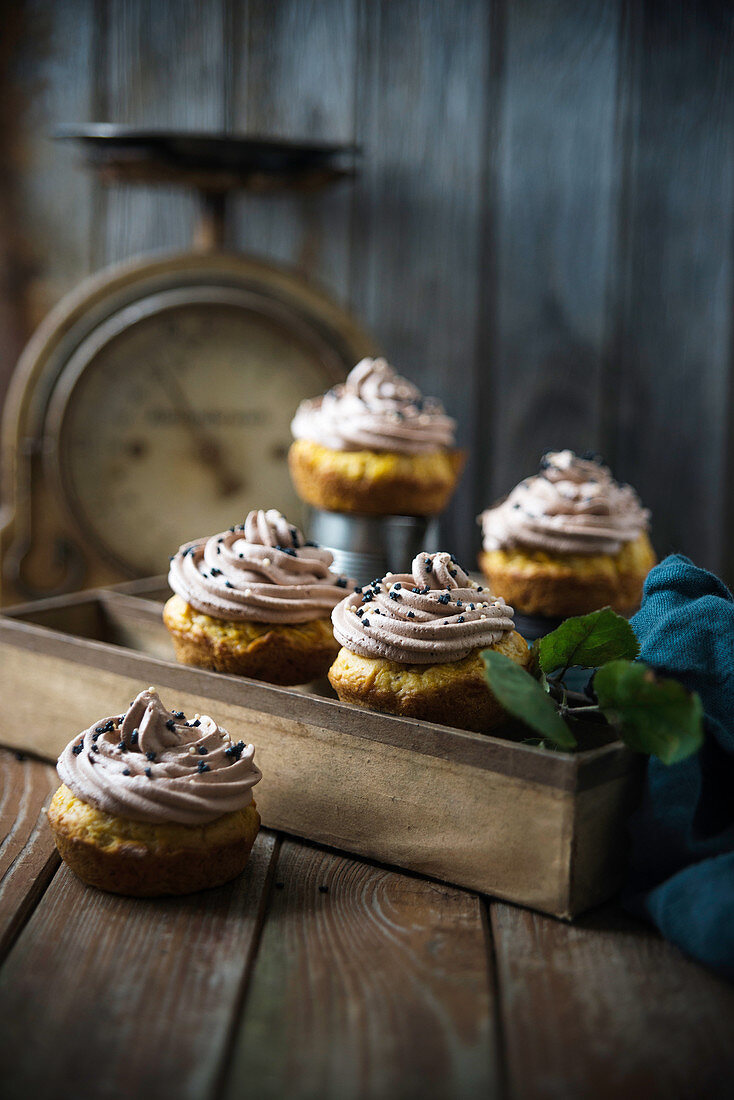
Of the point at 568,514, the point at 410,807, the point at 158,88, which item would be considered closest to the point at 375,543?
the point at 568,514

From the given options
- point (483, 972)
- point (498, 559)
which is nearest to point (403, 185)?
point (498, 559)

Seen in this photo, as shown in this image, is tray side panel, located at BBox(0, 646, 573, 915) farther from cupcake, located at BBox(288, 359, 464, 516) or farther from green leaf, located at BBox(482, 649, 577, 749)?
cupcake, located at BBox(288, 359, 464, 516)

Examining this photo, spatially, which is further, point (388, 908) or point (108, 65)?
point (108, 65)

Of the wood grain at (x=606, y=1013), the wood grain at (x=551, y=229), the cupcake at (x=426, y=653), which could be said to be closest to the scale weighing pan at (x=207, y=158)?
the wood grain at (x=551, y=229)

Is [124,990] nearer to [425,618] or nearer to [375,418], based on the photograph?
[425,618]

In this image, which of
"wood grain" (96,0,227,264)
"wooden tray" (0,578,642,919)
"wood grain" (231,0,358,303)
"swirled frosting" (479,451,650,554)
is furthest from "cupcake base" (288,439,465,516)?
"wood grain" (96,0,227,264)

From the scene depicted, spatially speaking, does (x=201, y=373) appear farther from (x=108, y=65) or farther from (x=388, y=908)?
(x=388, y=908)

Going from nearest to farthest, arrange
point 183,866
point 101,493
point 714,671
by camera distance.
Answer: point 183,866
point 714,671
point 101,493
